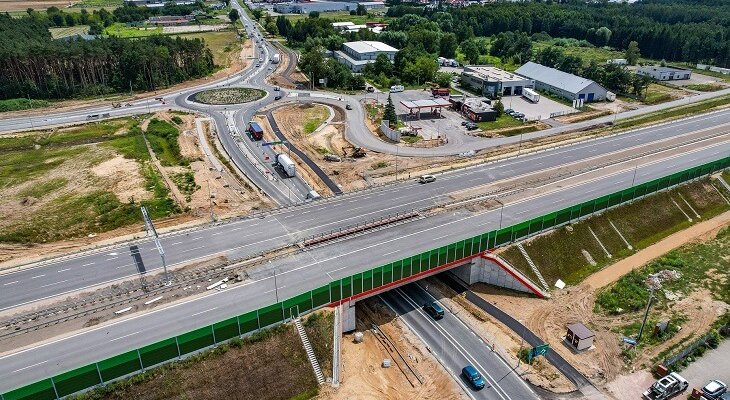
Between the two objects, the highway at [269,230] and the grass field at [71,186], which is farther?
the grass field at [71,186]

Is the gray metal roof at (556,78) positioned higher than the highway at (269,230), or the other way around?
the gray metal roof at (556,78)

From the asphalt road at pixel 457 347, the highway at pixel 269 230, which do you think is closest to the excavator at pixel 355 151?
the highway at pixel 269 230

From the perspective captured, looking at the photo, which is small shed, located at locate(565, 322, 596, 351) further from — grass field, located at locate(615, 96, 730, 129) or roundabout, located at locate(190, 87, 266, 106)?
roundabout, located at locate(190, 87, 266, 106)

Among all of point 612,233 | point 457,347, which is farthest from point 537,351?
point 612,233

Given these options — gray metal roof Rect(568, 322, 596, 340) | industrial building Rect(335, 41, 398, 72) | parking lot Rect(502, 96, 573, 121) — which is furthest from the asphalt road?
industrial building Rect(335, 41, 398, 72)

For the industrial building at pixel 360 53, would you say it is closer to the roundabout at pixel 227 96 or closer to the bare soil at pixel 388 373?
the roundabout at pixel 227 96

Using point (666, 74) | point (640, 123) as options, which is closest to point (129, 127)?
point (640, 123)
